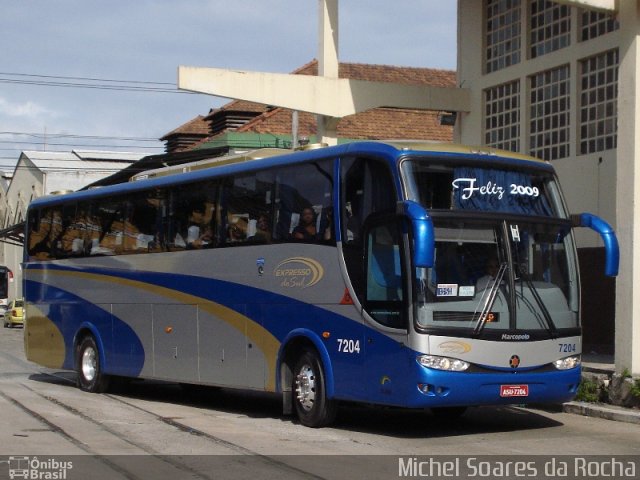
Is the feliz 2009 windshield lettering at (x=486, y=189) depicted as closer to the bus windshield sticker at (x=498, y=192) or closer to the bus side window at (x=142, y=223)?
the bus windshield sticker at (x=498, y=192)

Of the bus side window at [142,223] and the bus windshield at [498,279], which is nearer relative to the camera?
the bus windshield at [498,279]

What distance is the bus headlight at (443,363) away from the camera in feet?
41.0

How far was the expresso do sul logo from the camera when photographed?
14211 mm

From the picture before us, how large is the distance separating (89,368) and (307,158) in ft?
24.4

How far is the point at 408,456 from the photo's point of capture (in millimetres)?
11688

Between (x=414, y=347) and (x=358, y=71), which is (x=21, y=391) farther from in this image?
(x=358, y=71)

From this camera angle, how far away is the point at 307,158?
14.6m

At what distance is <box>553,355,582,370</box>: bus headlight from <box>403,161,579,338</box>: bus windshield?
1.25 ft

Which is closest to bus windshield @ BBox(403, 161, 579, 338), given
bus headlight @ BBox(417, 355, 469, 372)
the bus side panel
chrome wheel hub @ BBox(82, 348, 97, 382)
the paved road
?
bus headlight @ BBox(417, 355, 469, 372)

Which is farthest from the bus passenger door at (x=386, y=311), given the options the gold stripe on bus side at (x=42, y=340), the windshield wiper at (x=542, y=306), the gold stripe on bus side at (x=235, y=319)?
the gold stripe on bus side at (x=42, y=340)

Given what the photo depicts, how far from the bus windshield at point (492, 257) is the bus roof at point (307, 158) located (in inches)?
6.6
